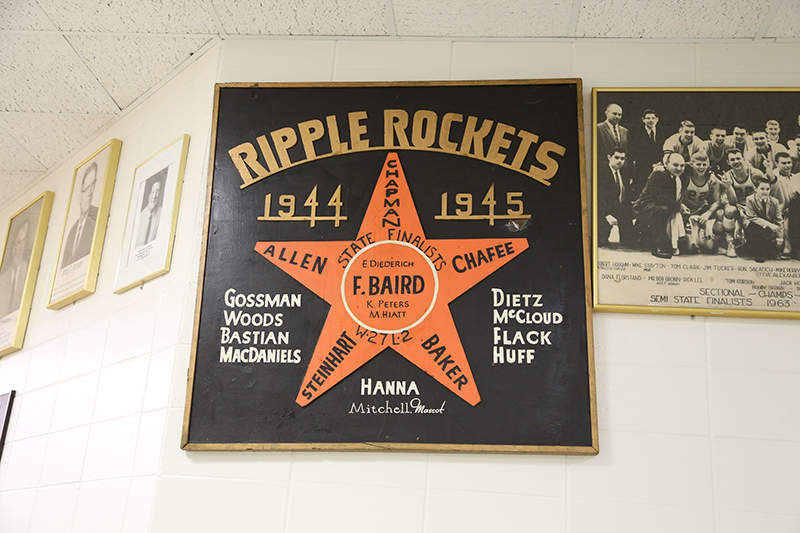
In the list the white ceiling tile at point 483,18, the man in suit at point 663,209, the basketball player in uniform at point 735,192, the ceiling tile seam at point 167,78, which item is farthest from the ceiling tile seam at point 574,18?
the ceiling tile seam at point 167,78

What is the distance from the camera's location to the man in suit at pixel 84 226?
2.70 meters

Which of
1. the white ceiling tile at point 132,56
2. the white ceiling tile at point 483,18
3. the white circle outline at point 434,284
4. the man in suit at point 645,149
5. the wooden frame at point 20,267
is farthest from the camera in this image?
the wooden frame at point 20,267

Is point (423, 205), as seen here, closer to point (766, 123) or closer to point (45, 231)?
point (766, 123)

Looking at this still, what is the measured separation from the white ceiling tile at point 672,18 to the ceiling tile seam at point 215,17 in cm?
123

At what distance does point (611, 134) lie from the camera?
2182 millimetres

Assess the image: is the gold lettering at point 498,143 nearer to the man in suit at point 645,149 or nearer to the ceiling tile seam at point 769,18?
the man in suit at point 645,149

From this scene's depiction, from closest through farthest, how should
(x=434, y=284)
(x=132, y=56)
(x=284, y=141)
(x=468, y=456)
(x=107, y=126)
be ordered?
(x=468, y=456) < (x=434, y=284) < (x=284, y=141) < (x=132, y=56) < (x=107, y=126)

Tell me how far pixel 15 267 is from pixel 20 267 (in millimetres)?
60

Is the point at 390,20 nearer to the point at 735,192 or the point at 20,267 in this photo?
the point at 735,192

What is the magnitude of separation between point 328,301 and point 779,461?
134 cm

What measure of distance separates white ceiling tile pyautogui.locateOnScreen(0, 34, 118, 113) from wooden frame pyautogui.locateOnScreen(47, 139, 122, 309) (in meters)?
0.20

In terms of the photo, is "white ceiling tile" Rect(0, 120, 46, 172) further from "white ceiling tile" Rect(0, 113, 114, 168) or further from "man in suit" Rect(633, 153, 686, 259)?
"man in suit" Rect(633, 153, 686, 259)

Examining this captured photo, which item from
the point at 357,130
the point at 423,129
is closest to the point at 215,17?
the point at 357,130

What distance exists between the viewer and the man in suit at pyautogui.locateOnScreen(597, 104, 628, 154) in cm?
217
